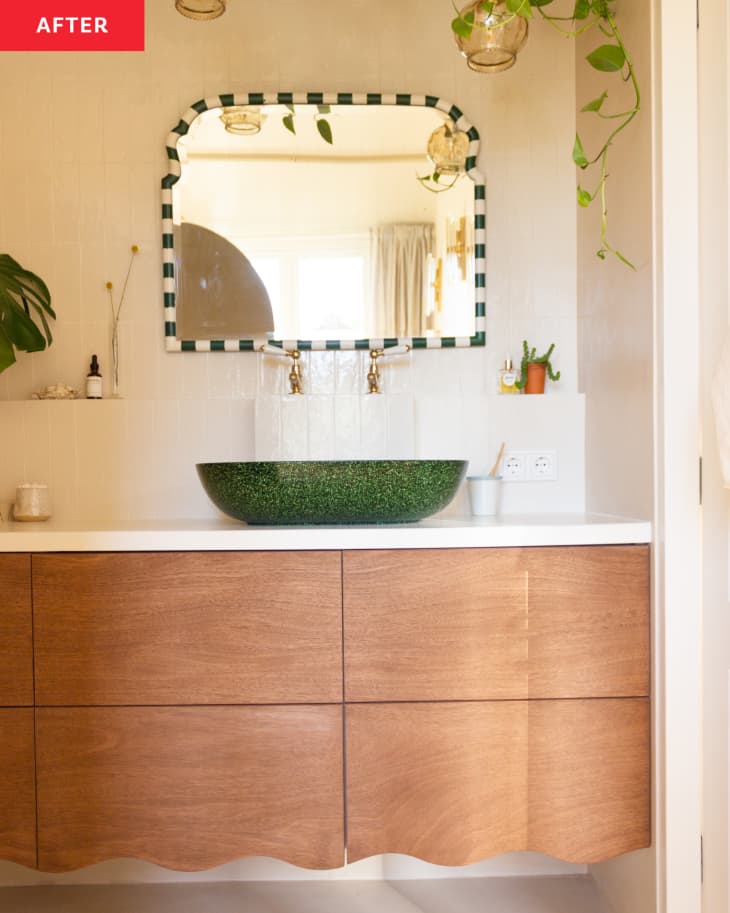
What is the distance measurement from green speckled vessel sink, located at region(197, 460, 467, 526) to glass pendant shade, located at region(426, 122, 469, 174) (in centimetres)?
90

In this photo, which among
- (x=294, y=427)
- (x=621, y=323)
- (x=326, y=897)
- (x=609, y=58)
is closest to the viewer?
(x=609, y=58)

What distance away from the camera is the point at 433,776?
175cm

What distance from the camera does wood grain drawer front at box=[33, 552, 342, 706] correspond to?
1.73m

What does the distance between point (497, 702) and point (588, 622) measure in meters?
0.25

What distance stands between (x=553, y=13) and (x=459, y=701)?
1.80 metres

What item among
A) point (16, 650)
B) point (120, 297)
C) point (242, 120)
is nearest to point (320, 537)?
point (16, 650)

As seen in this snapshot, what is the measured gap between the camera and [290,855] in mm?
1739

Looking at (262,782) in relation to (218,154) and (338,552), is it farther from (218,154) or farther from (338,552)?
(218,154)

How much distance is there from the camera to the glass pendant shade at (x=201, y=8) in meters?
1.83

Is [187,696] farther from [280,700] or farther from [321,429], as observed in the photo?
[321,429]

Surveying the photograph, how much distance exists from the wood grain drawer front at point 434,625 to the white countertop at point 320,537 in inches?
1.1

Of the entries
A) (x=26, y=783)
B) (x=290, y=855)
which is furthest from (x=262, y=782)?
(x=26, y=783)

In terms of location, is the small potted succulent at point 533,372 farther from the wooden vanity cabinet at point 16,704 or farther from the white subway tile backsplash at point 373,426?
the wooden vanity cabinet at point 16,704

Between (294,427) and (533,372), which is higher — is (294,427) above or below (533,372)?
below
